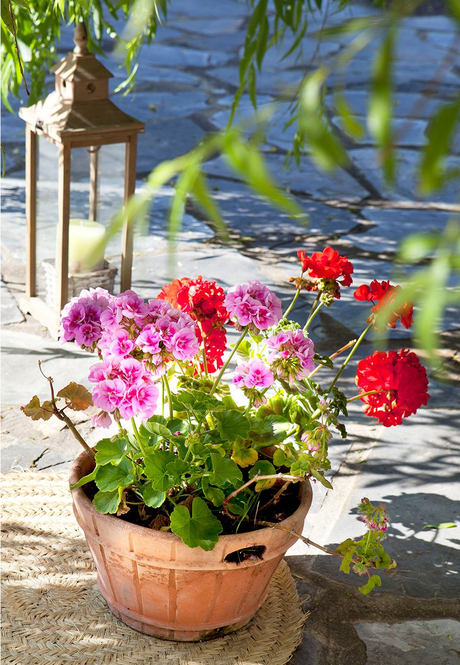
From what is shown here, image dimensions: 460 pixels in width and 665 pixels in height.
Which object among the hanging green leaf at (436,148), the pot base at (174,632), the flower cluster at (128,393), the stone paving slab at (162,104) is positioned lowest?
the pot base at (174,632)

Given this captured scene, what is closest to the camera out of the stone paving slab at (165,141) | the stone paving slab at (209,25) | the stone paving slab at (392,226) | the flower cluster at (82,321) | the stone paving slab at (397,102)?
the flower cluster at (82,321)

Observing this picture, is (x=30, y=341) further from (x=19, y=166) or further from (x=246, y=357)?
(x=19, y=166)

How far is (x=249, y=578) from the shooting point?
146 cm

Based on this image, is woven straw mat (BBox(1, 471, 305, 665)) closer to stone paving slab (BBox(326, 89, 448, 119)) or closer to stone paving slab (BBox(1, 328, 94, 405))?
stone paving slab (BBox(1, 328, 94, 405))

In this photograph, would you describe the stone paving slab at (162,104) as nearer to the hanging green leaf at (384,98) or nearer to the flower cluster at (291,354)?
the flower cluster at (291,354)

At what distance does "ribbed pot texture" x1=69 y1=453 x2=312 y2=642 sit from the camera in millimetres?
1368

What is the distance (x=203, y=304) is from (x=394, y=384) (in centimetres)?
39

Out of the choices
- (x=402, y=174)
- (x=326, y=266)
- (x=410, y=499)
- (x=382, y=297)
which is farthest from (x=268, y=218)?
(x=382, y=297)

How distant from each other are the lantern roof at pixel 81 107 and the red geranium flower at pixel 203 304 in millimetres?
1125

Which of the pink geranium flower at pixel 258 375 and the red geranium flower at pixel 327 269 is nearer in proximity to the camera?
the pink geranium flower at pixel 258 375

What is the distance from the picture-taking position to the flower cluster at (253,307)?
1427 millimetres

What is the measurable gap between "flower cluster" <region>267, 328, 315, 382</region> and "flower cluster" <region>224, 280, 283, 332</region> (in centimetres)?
4

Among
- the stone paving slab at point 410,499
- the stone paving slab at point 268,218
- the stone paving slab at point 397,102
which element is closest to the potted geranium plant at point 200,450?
the stone paving slab at point 410,499

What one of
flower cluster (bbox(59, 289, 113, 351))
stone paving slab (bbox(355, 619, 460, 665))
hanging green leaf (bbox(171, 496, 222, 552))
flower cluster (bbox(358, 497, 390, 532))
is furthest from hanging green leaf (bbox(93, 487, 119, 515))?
stone paving slab (bbox(355, 619, 460, 665))
